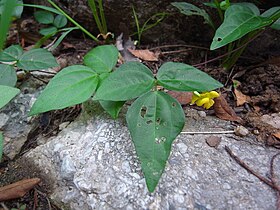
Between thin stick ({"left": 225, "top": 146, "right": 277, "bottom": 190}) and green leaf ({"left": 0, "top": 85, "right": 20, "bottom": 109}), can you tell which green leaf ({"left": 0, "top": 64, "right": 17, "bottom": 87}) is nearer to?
green leaf ({"left": 0, "top": 85, "right": 20, "bottom": 109})

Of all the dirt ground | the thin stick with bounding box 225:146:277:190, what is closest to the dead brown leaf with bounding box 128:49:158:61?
the dirt ground

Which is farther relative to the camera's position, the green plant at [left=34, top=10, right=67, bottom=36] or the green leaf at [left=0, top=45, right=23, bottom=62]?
the green plant at [left=34, top=10, right=67, bottom=36]

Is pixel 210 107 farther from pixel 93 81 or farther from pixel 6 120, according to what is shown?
pixel 6 120

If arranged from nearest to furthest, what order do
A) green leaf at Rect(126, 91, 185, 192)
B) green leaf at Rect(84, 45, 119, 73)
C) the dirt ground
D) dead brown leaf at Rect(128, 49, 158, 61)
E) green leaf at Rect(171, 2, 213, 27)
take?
green leaf at Rect(126, 91, 185, 192) < the dirt ground < green leaf at Rect(84, 45, 119, 73) < green leaf at Rect(171, 2, 213, 27) < dead brown leaf at Rect(128, 49, 158, 61)

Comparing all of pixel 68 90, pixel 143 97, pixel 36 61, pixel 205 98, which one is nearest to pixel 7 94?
pixel 68 90

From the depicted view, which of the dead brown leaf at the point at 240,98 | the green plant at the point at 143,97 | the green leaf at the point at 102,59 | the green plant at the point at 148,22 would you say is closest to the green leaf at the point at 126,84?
the green plant at the point at 143,97

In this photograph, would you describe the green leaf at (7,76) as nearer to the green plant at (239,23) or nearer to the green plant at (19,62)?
the green plant at (19,62)
